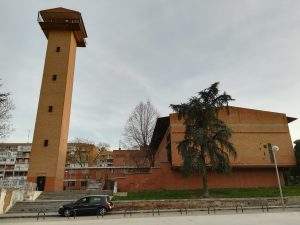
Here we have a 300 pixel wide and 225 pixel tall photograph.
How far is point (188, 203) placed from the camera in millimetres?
24297

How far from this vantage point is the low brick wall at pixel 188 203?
23.9 meters

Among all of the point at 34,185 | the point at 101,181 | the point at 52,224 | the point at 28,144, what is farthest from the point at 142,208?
the point at 28,144

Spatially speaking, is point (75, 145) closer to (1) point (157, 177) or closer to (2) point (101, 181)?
(2) point (101, 181)

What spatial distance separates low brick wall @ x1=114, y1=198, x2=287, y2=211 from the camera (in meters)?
23.9

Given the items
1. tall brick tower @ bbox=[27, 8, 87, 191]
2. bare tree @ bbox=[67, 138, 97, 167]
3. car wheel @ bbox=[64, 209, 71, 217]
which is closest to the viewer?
car wheel @ bbox=[64, 209, 71, 217]

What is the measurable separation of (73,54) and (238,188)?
85.8ft

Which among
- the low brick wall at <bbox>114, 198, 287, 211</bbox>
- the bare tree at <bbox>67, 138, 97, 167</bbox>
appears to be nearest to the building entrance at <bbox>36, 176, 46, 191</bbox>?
the low brick wall at <bbox>114, 198, 287, 211</bbox>

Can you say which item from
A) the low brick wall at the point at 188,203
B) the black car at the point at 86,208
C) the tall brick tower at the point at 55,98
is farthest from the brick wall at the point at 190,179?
the black car at the point at 86,208

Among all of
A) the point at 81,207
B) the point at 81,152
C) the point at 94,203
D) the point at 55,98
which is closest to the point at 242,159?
the point at 94,203

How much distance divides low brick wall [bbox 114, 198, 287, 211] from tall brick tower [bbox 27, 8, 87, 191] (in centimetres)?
1246

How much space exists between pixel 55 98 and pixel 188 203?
66.9 ft

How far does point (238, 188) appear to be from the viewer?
110 feet

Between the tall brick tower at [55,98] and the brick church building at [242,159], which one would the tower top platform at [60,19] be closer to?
the tall brick tower at [55,98]

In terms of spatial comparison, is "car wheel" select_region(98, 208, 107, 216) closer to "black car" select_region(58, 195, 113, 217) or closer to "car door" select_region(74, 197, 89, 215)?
"black car" select_region(58, 195, 113, 217)
